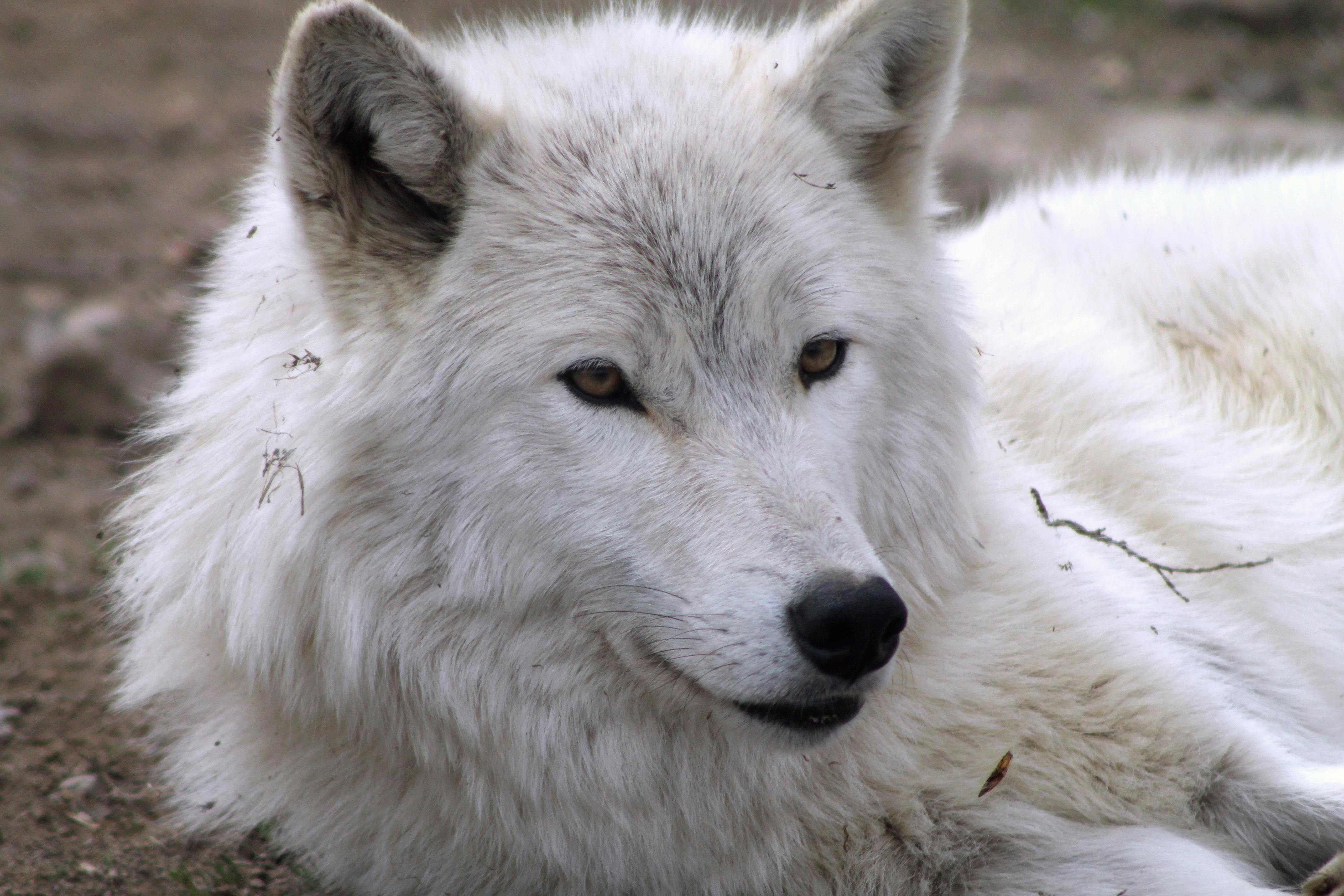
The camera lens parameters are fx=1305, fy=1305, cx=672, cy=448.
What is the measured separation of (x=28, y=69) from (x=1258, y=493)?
25.4 ft

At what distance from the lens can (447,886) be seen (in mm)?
2801

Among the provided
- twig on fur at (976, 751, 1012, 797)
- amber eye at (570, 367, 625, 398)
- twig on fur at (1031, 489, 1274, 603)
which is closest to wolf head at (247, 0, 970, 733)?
amber eye at (570, 367, 625, 398)

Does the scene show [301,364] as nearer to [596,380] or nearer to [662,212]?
[596,380]

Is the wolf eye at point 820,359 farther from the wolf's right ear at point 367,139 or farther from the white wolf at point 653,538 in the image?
the wolf's right ear at point 367,139

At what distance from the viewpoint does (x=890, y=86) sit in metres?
2.87

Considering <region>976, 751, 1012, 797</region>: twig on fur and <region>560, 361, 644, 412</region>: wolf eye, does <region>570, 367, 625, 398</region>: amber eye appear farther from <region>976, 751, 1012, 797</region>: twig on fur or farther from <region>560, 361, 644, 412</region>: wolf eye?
<region>976, 751, 1012, 797</region>: twig on fur

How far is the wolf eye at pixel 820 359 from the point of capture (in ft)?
8.46

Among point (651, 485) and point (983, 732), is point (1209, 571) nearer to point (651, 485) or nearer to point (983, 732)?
point (983, 732)

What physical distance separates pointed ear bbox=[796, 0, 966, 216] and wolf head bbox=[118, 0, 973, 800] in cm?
1

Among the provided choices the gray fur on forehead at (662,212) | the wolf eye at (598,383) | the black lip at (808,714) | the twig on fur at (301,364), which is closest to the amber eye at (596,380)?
the wolf eye at (598,383)

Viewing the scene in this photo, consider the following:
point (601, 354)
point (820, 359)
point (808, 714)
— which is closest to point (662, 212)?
point (601, 354)

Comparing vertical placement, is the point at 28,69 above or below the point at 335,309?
below

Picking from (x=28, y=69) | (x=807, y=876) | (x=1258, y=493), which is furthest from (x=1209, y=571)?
(x=28, y=69)

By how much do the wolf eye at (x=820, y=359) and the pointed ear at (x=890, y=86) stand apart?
1.45 ft
